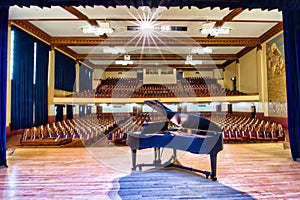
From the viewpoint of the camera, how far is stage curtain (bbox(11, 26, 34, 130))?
6047 millimetres

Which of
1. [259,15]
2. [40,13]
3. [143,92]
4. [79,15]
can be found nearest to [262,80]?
[259,15]

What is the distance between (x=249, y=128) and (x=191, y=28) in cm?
→ 356

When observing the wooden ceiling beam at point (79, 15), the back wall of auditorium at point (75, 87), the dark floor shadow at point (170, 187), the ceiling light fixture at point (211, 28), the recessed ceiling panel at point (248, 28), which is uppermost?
the recessed ceiling panel at point (248, 28)

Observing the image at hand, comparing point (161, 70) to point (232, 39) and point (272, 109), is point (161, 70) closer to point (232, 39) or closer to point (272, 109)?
point (232, 39)

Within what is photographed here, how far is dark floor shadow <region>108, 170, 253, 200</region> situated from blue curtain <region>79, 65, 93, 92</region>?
9607mm

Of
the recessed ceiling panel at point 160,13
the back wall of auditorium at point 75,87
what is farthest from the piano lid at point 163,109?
the back wall of auditorium at point 75,87

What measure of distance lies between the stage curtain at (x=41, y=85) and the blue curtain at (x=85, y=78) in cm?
380

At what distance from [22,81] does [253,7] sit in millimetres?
6038

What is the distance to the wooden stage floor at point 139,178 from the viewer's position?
99.3 inches

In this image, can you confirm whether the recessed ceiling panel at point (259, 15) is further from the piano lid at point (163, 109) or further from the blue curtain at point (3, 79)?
the blue curtain at point (3, 79)

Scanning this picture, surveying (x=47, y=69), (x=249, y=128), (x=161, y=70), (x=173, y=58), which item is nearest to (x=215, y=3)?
(x=249, y=128)

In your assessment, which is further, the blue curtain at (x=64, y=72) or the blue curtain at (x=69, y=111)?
the blue curtain at (x=69, y=111)

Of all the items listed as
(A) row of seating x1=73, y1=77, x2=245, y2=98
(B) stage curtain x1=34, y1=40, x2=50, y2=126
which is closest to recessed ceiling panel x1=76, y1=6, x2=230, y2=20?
(B) stage curtain x1=34, y1=40, x2=50, y2=126

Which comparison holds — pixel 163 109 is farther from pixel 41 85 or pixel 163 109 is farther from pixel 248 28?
pixel 41 85
